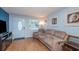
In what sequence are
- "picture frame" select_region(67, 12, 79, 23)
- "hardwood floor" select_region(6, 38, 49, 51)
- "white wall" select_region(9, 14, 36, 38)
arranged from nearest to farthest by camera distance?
"picture frame" select_region(67, 12, 79, 23) → "hardwood floor" select_region(6, 38, 49, 51) → "white wall" select_region(9, 14, 36, 38)

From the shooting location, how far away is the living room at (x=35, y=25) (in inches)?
126

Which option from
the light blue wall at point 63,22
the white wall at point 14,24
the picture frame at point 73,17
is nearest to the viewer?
the picture frame at point 73,17

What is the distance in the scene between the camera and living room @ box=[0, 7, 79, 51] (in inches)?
126

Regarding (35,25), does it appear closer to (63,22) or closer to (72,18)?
(63,22)

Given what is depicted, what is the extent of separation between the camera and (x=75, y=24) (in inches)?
106

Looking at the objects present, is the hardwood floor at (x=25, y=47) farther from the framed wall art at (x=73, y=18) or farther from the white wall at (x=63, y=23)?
the framed wall art at (x=73, y=18)

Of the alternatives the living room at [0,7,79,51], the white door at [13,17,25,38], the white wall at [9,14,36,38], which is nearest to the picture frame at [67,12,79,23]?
the living room at [0,7,79,51]

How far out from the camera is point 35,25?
4363 millimetres

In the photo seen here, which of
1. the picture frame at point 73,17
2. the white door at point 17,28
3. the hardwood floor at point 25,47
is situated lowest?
the hardwood floor at point 25,47

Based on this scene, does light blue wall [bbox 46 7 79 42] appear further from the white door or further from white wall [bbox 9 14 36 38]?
the white door

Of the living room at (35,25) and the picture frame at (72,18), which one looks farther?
the living room at (35,25)

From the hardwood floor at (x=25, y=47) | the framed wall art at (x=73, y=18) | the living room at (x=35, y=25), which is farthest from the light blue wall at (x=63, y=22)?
the hardwood floor at (x=25, y=47)
